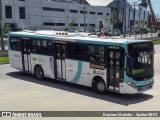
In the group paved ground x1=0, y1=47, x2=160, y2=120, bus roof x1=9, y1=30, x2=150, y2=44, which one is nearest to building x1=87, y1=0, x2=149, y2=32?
bus roof x1=9, y1=30, x2=150, y2=44

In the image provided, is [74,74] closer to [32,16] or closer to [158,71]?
[158,71]

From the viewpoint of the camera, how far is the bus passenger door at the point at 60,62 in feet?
55.3

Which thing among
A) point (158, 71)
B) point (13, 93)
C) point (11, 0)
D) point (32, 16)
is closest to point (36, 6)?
point (32, 16)

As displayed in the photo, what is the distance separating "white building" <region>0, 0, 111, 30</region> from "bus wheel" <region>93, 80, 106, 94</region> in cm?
5421

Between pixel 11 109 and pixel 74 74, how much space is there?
4.72 meters

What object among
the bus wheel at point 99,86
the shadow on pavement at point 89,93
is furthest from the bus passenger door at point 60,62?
the bus wheel at point 99,86

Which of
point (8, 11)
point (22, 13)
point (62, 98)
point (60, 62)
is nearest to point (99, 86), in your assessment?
point (62, 98)

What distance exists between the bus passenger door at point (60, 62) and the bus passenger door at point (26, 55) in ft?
9.23

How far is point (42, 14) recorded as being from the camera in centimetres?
8169

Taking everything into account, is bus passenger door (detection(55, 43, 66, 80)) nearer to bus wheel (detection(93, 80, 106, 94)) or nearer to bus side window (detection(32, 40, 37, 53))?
bus side window (detection(32, 40, 37, 53))

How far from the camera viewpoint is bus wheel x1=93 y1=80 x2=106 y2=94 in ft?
48.9

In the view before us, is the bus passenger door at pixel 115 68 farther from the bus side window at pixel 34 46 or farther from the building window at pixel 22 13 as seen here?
the building window at pixel 22 13

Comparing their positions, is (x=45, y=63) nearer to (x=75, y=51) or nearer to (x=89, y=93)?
(x=75, y=51)

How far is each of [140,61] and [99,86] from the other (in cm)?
248
